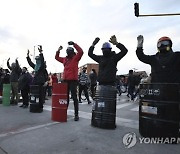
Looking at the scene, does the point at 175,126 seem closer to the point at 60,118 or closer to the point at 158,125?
the point at 158,125

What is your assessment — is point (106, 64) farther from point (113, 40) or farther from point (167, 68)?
point (167, 68)

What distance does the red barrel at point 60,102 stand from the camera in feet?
21.3

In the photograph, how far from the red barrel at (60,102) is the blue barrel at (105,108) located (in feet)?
3.47

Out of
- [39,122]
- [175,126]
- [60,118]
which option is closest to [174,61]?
[175,126]

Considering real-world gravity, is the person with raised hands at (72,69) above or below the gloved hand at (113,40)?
below

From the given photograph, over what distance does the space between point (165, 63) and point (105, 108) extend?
1732 mm

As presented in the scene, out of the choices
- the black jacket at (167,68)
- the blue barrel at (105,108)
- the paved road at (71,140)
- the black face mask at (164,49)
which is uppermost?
the black face mask at (164,49)

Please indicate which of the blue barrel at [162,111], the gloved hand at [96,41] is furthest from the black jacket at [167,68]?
the gloved hand at [96,41]

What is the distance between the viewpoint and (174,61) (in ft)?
15.5

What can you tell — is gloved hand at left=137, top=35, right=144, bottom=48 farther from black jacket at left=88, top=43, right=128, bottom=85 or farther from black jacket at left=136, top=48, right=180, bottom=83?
black jacket at left=88, top=43, right=128, bottom=85

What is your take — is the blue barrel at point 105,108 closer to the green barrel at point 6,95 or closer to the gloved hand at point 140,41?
the gloved hand at point 140,41

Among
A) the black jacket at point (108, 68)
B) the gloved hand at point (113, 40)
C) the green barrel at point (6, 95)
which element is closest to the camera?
the gloved hand at point (113, 40)

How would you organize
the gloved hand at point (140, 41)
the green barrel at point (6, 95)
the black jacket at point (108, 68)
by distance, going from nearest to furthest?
the gloved hand at point (140, 41) < the black jacket at point (108, 68) < the green barrel at point (6, 95)

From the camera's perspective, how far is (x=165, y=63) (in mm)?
4754
